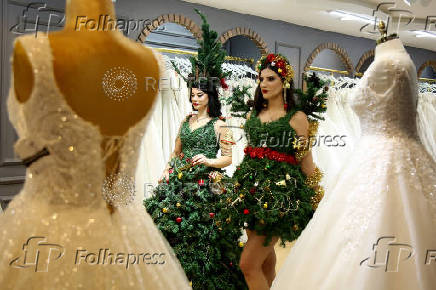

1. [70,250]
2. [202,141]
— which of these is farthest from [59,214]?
[202,141]

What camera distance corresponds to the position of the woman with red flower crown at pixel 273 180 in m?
2.67

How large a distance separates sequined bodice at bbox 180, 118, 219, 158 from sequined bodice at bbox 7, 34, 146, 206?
177 cm

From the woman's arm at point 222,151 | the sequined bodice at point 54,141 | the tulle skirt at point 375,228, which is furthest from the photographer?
the woman's arm at point 222,151

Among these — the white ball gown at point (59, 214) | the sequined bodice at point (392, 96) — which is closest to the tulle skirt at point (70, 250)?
the white ball gown at point (59, 214)

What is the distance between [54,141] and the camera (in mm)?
1132

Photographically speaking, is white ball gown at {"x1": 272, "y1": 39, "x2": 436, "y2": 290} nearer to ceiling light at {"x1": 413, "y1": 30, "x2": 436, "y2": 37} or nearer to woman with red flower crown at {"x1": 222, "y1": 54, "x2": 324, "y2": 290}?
woman with red flower crown at {"x1": 222, "y1": 54, "x2": 324, "y2": 290}

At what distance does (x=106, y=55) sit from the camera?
1.16m

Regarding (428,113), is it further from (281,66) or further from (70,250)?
(70,250)

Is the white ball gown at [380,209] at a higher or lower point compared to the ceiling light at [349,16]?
lower

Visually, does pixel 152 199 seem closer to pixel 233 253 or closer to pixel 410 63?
pixel 233 253

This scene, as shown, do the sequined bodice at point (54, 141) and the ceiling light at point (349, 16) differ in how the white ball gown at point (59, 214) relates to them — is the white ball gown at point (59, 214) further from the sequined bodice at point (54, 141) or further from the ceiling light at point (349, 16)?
the ceiling light at point (349, 16)

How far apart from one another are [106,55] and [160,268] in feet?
2.03

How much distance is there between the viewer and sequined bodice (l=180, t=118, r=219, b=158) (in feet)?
9.74

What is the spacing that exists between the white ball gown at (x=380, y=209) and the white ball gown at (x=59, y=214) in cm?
94
